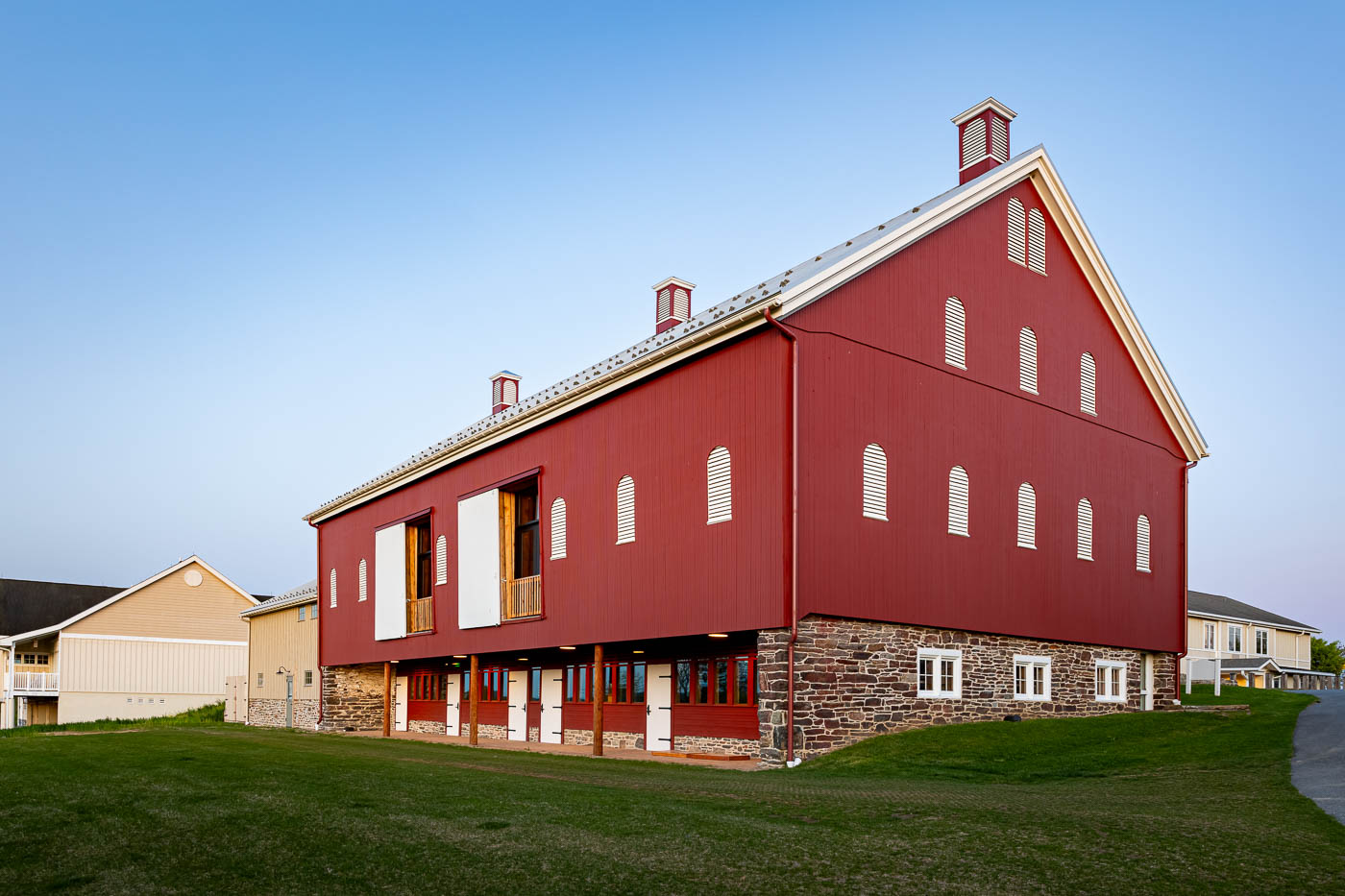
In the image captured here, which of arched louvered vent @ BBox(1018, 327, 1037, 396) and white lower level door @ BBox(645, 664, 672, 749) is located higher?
arched louvered vent @ BBox(1018, 327, 1037, 396)

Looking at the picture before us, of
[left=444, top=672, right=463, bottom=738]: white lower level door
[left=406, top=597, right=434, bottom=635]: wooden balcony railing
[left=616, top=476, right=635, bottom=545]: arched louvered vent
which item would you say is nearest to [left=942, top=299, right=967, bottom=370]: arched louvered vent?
[left=616, top=476, right=635, bottom=545]: arched louvered vent

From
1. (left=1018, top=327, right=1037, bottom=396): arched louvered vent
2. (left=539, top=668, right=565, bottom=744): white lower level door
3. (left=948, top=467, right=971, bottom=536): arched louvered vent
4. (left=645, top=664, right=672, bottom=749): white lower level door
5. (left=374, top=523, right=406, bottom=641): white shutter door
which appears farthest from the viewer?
(left=374, top=523, right=406, bottom=641): white shutter door

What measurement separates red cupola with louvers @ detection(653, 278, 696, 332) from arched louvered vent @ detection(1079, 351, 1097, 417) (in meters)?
9.98

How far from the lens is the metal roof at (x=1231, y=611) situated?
53.4m

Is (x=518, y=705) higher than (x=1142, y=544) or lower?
lower

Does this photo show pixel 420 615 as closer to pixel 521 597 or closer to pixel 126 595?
pixel 521 597

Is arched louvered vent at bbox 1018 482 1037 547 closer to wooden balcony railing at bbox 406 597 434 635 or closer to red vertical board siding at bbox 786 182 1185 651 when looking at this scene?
red vertical board siding at bbox 786 182 1185 651

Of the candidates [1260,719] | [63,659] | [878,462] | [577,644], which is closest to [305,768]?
[577,644]

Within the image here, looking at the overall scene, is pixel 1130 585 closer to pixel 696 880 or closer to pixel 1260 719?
pixel 1260 719

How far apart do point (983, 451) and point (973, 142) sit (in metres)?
7.67

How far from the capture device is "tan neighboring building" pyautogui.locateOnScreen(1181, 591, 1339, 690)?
52125 mm

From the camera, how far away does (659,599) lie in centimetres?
2161

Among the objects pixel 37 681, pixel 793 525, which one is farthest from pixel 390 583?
pixel 37 681

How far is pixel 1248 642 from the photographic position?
5581cm
